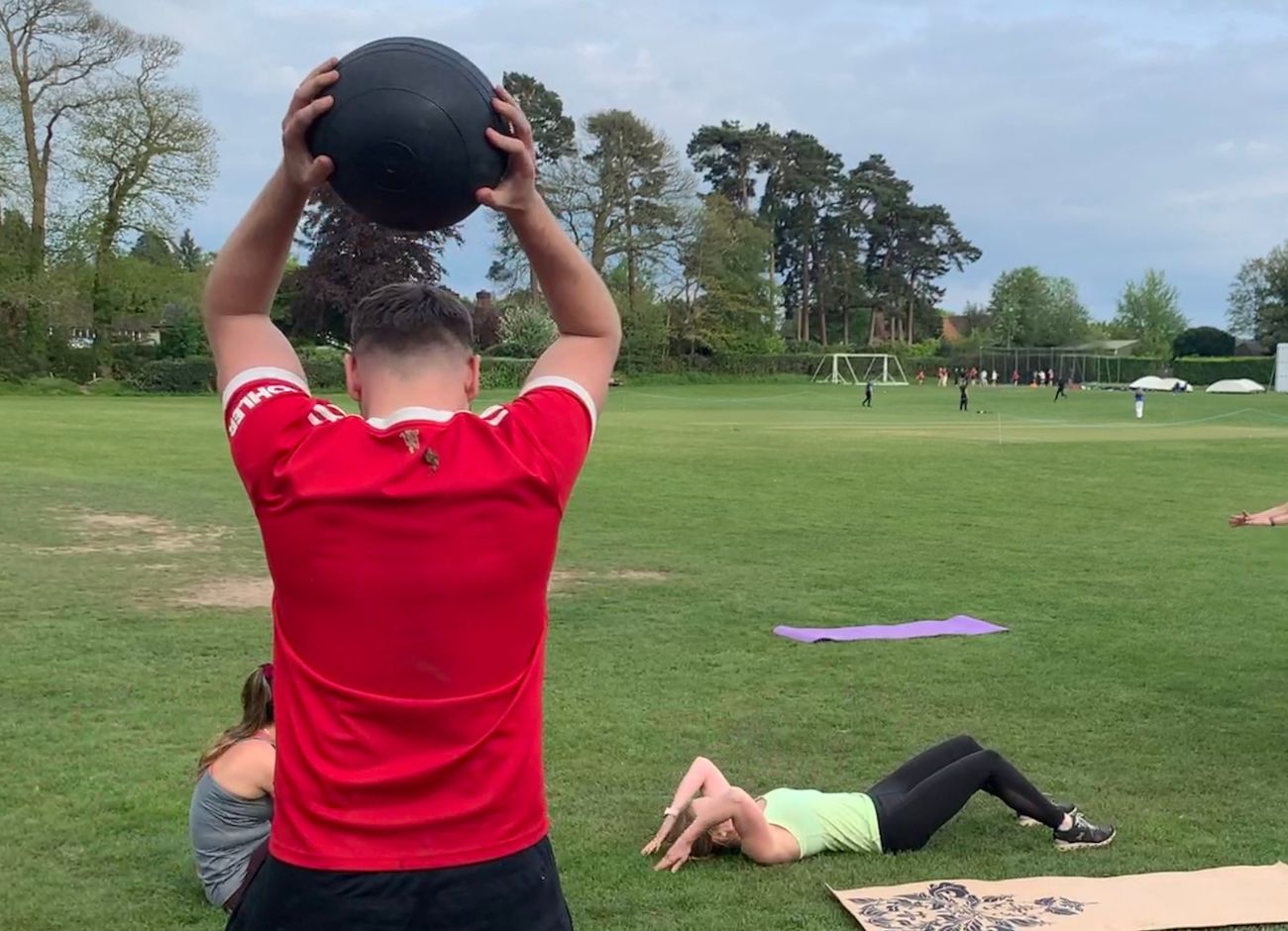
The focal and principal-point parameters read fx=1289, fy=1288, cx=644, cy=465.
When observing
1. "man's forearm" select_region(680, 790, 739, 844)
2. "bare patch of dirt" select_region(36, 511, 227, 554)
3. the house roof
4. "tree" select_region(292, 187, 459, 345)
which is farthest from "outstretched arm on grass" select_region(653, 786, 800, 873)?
the house roof

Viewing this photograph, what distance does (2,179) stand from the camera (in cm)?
5631

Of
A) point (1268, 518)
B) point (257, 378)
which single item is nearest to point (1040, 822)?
point (1268, 518)

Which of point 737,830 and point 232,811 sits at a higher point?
point 232,811

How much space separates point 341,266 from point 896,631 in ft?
206

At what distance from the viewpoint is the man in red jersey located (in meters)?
2.14

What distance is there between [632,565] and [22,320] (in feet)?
166

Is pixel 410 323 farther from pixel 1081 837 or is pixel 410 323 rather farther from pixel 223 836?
pixel 1081 837

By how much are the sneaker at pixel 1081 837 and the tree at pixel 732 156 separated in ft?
319

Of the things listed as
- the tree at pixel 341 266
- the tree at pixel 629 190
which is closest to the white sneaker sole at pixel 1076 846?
the tree at pixel 341 266

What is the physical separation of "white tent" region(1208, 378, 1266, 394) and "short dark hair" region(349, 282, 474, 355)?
8184cm

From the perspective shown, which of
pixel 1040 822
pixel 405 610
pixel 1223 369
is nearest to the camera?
pixel 405 610

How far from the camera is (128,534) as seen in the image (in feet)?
51.4

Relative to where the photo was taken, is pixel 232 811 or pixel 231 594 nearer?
pixel 232 811

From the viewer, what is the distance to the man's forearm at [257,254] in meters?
2.34
